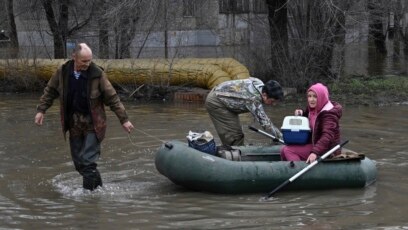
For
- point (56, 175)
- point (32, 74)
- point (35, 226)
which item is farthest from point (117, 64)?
point (35, 226)

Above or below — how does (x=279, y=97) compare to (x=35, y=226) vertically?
above

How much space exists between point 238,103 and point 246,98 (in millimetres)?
170

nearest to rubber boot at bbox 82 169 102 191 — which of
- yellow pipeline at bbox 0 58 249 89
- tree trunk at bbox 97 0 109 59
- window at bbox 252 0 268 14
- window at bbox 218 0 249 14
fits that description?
yellow pipeline at bbox 0 58 249 89

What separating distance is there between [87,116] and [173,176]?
112cm

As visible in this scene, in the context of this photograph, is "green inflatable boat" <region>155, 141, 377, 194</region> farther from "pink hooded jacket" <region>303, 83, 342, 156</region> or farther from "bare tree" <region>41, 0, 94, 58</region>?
"bare tree" <region>41, 0, 94, 58</region>

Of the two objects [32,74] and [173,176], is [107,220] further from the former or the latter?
[32,74]

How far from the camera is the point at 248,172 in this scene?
7.55 meters

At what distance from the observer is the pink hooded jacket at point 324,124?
770 cm

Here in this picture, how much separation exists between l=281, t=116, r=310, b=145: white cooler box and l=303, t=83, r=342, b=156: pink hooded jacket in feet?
0.26

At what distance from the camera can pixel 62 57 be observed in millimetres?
21812

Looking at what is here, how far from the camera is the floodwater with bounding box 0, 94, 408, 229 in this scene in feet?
21.9

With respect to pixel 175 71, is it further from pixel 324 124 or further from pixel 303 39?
pixel 324 124

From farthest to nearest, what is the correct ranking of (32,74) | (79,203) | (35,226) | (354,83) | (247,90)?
(32,74) < (354,83) < (247,90) < (79,203) < (35,226)

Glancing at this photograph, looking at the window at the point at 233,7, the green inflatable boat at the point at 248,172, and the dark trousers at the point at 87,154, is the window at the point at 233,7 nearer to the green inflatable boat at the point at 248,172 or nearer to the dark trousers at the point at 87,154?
the green inflatable boat at the point at 248,172
